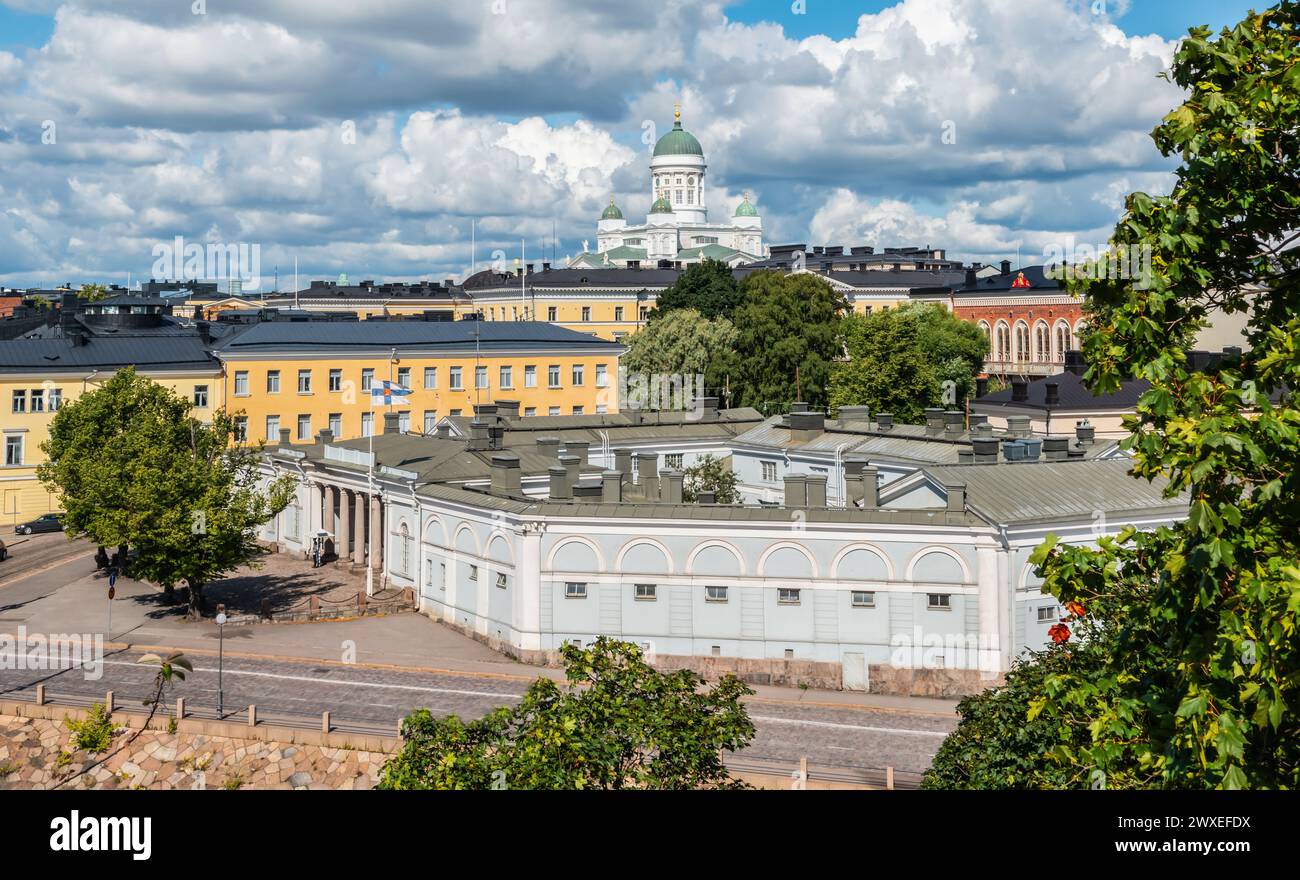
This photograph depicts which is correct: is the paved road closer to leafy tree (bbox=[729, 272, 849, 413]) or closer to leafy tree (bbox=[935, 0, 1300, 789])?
leafy tree (bbox=[935, 0, 1300, 789])

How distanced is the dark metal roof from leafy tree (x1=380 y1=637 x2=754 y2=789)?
7649 cm

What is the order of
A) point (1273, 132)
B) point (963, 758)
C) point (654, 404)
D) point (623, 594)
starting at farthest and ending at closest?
1. point (654, 404)
2. point (623, 594)
3. point (963, 758)
4. point (1273, 132)

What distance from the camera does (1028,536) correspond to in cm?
4469

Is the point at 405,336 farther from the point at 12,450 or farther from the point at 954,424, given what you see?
the point at 954,424

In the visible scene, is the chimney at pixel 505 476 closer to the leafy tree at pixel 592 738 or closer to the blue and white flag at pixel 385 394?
the blue and white flag at pixel 385 394

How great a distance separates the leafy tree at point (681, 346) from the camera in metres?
111

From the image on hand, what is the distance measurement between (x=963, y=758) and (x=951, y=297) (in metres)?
140

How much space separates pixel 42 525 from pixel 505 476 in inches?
1639

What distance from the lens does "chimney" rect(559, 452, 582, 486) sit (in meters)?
54.3

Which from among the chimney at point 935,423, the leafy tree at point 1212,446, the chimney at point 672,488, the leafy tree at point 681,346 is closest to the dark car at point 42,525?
the chimney at point 672,488

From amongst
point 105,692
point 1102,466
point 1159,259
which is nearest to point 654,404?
point 1102,466

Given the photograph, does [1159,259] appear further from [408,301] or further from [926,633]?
[408,301]

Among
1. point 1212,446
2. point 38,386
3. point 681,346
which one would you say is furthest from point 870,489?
point 681,346

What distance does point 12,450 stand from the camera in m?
84.6
